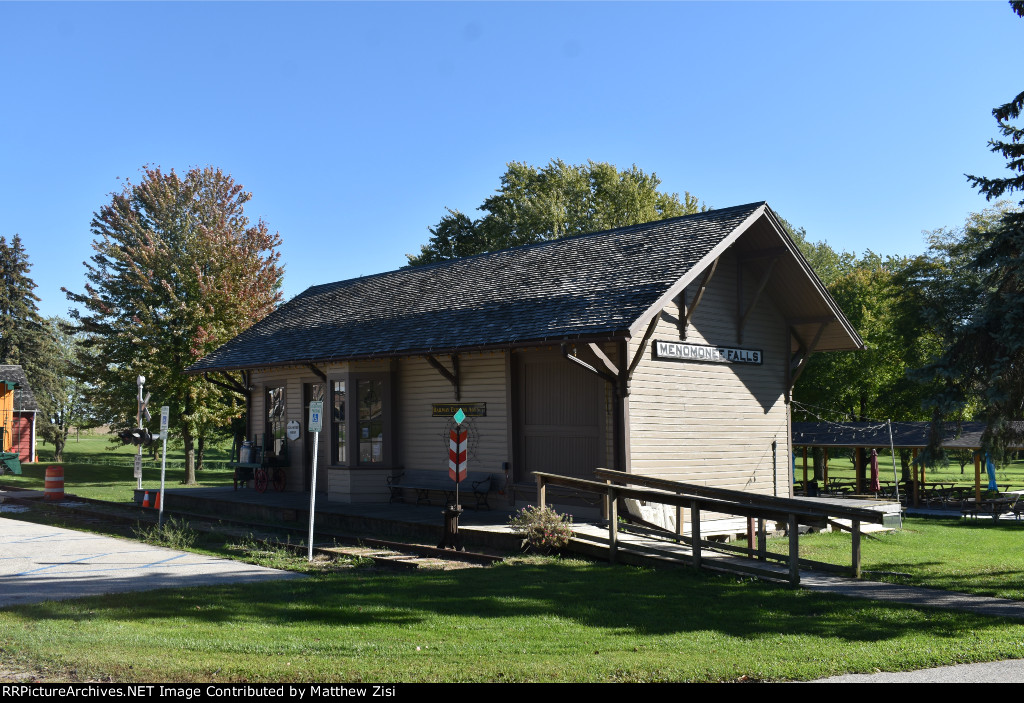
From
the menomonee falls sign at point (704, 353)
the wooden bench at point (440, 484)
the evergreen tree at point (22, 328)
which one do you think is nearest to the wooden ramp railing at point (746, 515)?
the menomonee falls sign at point (704, 353)

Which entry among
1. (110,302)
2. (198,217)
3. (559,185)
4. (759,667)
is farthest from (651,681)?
(559,185)

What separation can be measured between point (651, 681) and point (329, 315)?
702 inches

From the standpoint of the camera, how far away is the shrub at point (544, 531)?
42.4 ft

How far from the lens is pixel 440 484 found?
18328mm

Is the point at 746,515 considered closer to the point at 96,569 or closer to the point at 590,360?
→ the point at 590,360

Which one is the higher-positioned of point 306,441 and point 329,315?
point 329,315

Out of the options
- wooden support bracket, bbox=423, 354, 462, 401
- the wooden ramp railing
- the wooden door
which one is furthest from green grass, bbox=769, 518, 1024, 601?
wooden support bracket, bbox=423, 354, 462, 401

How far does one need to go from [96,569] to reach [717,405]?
11.2 m

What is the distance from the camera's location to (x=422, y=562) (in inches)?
503

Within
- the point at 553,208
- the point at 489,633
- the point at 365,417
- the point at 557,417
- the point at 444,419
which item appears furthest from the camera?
the point at 553,208

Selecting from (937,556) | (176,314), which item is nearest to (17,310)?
(176,314)

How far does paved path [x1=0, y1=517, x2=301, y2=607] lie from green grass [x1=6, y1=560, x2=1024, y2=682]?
0.87 m

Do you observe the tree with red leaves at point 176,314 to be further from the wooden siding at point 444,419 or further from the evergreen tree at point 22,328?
the evergreen tree at point 22,328

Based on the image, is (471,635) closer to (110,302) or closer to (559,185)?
(110,302)
